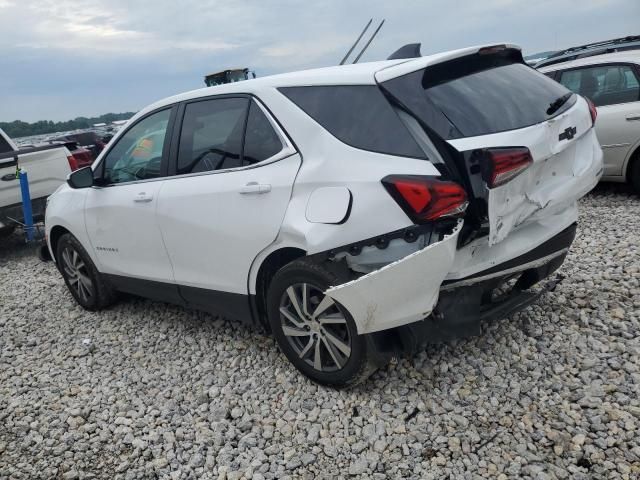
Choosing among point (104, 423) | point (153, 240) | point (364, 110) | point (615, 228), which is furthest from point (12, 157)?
point (615, 228)

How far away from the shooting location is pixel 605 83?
20.3 feet

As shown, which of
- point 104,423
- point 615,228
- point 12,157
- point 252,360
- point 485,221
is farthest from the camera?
point 12,157

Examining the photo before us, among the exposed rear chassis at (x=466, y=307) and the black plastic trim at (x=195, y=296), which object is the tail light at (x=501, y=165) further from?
the black plastic trim at (x=195, y=296)

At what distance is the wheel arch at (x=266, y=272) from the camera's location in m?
3.04

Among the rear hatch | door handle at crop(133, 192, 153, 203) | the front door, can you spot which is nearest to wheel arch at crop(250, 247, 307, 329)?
the front door

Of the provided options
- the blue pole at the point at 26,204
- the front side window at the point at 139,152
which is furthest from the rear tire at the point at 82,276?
the blue pole at the point at 26,204

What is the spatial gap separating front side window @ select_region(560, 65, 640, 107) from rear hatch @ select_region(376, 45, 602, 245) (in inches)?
134

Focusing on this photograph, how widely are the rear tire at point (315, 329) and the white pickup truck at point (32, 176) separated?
A: 5648 millimetres

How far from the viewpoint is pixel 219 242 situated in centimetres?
330

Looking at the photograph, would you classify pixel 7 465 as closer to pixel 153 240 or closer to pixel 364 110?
pixel 153 240

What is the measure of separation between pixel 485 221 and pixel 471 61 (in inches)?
40.0

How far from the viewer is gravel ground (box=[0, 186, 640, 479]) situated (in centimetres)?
259

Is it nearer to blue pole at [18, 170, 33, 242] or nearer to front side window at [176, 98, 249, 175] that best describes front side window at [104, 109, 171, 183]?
front side window at [176, 98, 249, 175]

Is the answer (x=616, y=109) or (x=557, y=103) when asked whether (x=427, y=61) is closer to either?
(x=557, y=103)
